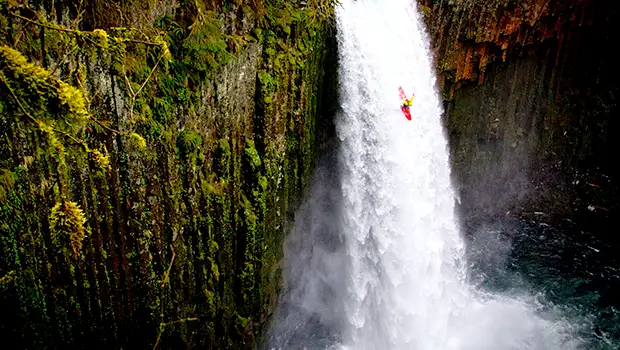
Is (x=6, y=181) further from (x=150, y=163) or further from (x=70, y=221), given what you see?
(x=150, y=163)

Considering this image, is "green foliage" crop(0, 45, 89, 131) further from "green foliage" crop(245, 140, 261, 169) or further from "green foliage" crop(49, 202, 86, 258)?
"green foliage" crop(245, 140, 261, 169)

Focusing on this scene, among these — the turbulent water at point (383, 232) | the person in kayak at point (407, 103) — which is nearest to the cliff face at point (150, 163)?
the turbulent water at point (383, 232)

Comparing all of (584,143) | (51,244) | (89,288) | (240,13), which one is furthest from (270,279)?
(584,143)

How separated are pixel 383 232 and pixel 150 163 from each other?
168 inches

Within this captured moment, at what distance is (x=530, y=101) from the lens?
12.3m

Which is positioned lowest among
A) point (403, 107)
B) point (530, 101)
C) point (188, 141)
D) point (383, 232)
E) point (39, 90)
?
point (383, 232)

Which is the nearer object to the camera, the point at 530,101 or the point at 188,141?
the point at 188,141

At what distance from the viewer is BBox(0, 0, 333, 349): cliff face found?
14.3ft

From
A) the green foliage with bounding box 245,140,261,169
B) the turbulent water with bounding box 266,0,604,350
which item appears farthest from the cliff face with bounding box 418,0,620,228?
the green foliage with bounding box 245,140,261,169

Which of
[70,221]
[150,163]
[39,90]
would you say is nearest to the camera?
[39,90]

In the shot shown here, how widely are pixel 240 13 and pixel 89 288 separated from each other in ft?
12.2

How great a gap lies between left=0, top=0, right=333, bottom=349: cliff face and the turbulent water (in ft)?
2.56

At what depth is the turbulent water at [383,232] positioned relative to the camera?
25.9 ft

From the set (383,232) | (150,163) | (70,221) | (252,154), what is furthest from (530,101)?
(70,221)
